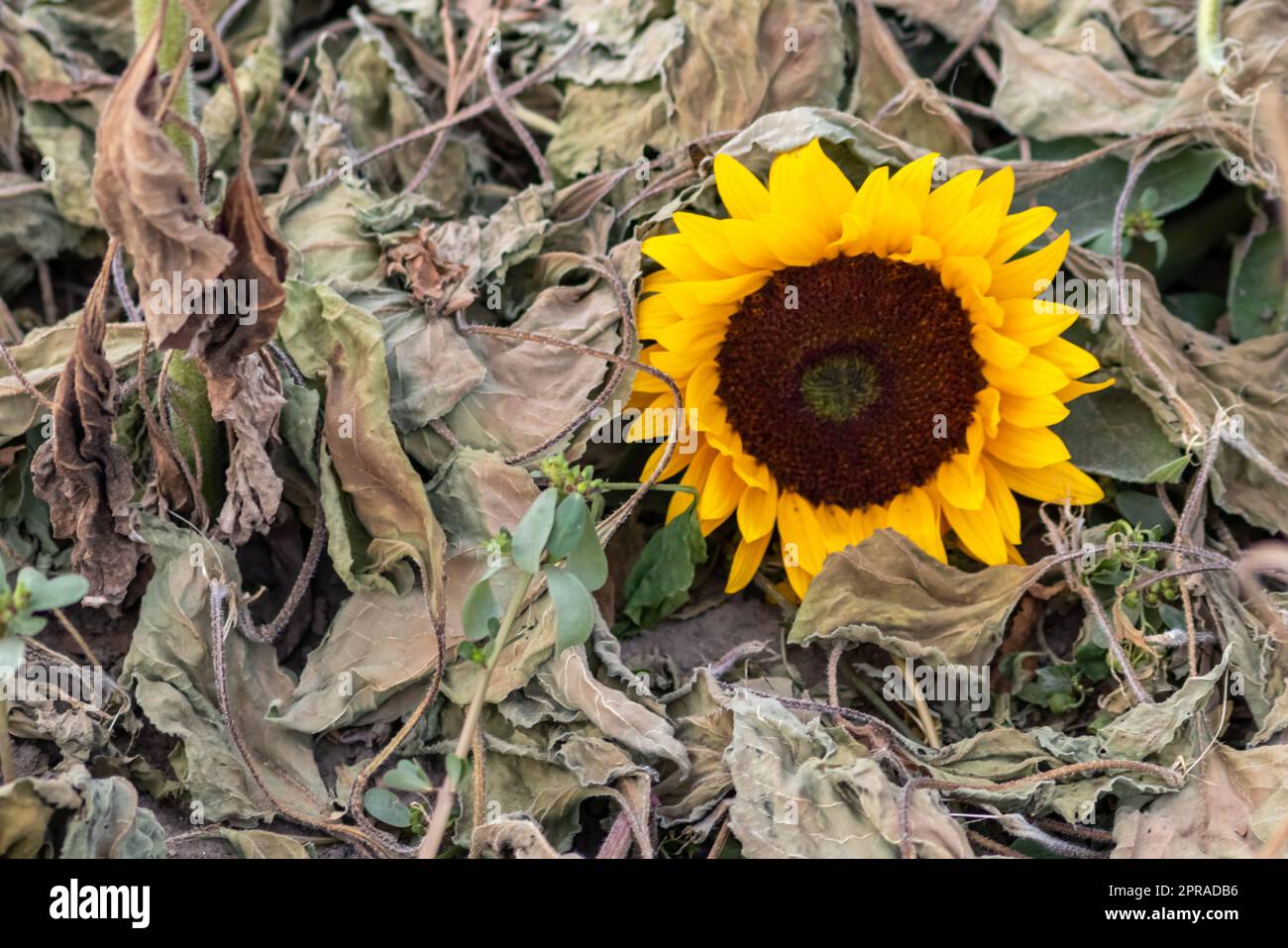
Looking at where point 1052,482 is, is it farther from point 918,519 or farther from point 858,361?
point 858,361

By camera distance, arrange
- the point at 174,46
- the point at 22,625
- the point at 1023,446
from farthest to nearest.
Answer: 1. the point at 1023,446
2. the point at 174,46
3. the point at 22,625

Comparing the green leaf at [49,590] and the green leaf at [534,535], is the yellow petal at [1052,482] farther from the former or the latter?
the green leaf at [49,590]

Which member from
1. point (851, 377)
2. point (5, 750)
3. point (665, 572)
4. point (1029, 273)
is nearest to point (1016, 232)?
point (1029, 273)

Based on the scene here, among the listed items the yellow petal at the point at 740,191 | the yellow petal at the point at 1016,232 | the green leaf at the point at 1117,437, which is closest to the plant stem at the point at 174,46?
the yellow petal at the point at 740,191

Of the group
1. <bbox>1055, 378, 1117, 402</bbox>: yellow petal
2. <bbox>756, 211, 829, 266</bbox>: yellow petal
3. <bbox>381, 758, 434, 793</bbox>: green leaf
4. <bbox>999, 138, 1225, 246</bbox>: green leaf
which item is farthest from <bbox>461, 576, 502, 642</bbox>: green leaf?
<bbox>999, 138, 1225, 246</bbox>: green leaf

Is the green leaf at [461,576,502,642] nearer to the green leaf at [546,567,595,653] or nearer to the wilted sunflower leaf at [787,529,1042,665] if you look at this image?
the green leaf at [546,567,595,653]

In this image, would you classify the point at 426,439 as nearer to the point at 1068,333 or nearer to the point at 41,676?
the point at 41,676
